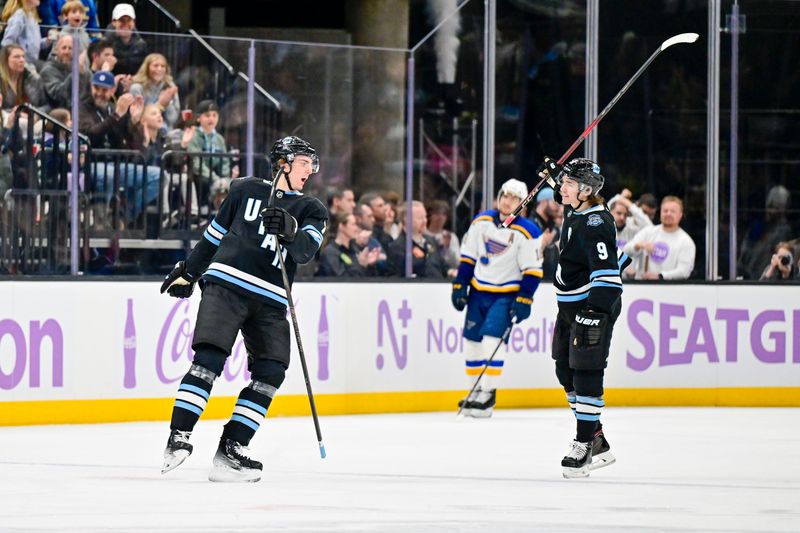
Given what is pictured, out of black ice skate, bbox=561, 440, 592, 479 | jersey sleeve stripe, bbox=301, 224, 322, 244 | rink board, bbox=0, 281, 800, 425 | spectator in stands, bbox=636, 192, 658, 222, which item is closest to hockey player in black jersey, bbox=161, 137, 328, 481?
jersey sleeve stripe, bbox=301, 224, 322, 244

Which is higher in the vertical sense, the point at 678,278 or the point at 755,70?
the point at 755,70

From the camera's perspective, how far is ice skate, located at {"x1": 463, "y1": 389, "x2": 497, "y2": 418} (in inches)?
413

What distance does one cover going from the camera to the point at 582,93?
1210 cm

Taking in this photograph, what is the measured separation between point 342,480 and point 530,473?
3.08 feet

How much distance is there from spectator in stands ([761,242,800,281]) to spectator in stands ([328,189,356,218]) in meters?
3.23

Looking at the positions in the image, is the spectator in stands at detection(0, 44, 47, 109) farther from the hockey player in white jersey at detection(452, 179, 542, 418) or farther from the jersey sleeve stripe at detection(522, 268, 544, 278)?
the jersey sleeve stripe at detection(522, 268, 544, 278)

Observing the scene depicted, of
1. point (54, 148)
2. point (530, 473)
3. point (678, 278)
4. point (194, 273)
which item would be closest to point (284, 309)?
point (194, 273)

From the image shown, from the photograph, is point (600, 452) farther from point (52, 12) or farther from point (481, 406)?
point (52, 12)

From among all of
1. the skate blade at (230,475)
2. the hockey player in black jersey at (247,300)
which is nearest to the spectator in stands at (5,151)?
the hockey player in black jersey at (247,300)

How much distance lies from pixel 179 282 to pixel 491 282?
12.4ft

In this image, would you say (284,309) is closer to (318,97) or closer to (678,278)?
(318,97)

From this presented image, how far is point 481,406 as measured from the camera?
10500 millimetres

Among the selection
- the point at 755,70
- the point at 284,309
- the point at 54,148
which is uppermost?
the point at 755,70

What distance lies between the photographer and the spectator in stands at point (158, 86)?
Result: 978cm
